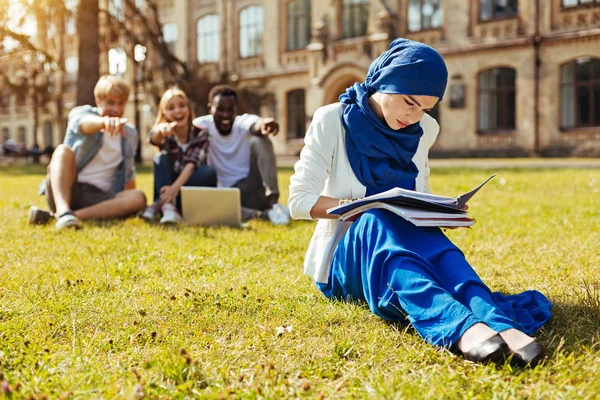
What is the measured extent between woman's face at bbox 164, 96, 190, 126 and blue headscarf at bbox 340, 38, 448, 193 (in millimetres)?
3523

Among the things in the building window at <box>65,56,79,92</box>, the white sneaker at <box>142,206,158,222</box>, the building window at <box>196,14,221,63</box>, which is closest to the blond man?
the white sneaker at <box>142,206,158,222</box>

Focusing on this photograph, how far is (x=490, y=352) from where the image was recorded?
2.26m

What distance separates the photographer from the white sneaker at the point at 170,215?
6.15 m

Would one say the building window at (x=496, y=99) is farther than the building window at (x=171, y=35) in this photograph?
No

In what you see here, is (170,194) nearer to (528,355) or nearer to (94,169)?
(94,169)

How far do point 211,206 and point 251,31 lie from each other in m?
24.8

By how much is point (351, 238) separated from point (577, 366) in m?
1.08

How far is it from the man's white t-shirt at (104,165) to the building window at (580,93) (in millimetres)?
18498

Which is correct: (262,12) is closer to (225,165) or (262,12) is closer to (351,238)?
(225,165)

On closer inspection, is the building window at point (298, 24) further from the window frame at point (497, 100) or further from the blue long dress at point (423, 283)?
the blue long dress at point (423, 283)

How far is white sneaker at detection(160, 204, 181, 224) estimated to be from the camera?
20.2 feet

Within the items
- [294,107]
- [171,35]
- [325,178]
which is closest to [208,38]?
[171,35]

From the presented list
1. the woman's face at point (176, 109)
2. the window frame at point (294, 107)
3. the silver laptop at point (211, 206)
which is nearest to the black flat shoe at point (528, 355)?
the silver laptop at point (211, 206)

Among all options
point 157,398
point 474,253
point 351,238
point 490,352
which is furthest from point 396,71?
point 474,253
